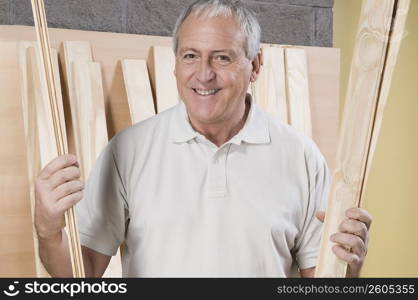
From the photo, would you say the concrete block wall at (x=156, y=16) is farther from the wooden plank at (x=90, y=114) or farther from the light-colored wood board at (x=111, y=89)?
the wooden plank at (x=90, y=114)

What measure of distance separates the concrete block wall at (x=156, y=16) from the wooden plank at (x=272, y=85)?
104 millimetres

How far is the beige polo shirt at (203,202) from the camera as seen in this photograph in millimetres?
1215

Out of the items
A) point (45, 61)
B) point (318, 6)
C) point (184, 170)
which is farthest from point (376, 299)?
point (318, 6)

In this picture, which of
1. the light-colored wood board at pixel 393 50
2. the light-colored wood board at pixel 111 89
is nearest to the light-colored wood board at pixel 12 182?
the light-colored wood board at pixel 111 89

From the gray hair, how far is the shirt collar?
13 centimetres

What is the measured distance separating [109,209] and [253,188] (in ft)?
0.91

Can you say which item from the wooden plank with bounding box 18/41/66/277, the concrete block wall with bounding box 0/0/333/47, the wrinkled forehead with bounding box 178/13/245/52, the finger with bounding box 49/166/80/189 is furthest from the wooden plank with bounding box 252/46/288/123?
the finger with bounding box 49/166/80/189

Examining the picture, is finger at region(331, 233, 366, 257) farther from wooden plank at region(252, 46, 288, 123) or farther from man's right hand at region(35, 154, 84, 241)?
wooden plank at region(252, 46, 288, 123)

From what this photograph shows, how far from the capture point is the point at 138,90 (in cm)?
174

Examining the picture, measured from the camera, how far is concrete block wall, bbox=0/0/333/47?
5.75 ft

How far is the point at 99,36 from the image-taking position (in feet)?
5.75

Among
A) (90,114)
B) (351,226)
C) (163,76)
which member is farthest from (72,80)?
(351,226)

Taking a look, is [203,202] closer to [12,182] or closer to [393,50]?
[393,50]

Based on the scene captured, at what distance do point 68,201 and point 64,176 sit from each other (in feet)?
0.13
